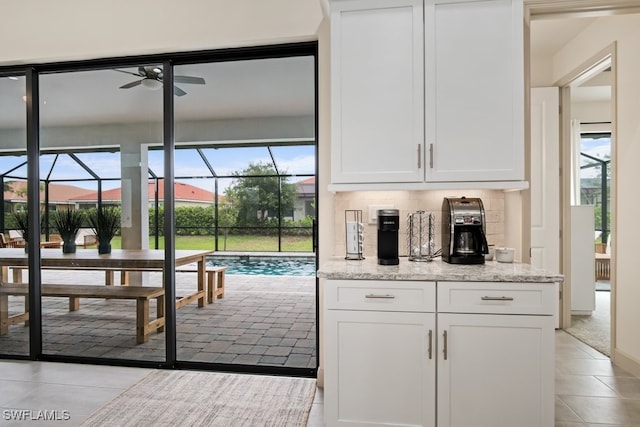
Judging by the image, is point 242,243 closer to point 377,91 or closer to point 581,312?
point 377,91

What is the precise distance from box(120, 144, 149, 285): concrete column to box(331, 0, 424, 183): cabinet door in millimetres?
1741

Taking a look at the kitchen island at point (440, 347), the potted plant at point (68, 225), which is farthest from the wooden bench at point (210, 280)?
the kitchen island at point (440, 347)

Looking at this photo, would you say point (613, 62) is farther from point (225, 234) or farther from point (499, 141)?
point (225, 234)

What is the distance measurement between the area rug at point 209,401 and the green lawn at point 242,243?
1.03 m

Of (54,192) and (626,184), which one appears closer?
(626,184)

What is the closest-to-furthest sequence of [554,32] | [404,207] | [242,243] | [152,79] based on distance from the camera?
[404,207], [152,79], [554,32], [242,243]

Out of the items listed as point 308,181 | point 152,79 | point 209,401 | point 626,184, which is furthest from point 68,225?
point 626,184

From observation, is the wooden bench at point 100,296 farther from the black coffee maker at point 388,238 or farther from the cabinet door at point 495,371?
the cabinet door at point 495,371

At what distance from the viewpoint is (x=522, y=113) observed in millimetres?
2203

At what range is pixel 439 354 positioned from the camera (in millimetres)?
1946

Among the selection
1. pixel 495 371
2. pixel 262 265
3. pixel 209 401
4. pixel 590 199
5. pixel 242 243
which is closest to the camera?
pixel 495 371

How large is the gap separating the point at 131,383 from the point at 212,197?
1.64m

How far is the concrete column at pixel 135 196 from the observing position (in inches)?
125

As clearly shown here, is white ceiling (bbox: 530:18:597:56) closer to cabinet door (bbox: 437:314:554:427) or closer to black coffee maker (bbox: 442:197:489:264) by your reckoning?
black coffee maker (bbox: 442:197:489:264)
